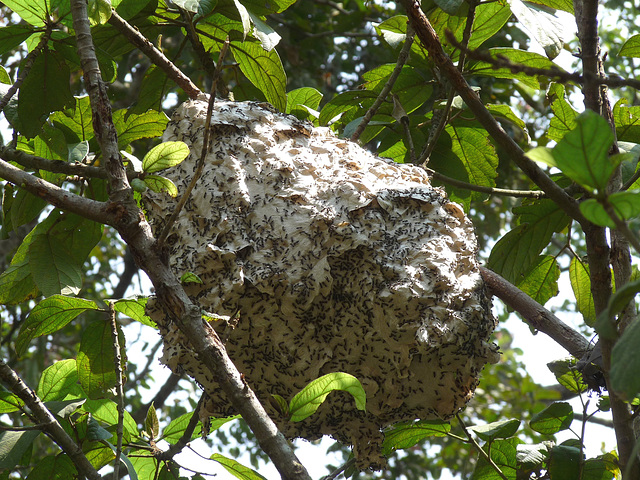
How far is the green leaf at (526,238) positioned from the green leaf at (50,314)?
1.33 m

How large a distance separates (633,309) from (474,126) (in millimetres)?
945

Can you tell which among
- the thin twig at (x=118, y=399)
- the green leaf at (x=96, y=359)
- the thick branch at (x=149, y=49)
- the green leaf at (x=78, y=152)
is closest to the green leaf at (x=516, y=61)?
the thick branch at (x=149, y=49)

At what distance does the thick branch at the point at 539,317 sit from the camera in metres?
1.80

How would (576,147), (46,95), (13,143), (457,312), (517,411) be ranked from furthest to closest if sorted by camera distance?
1. (517,411)
2. (46,95)
3. (13,143)
4. (457,312)
5. (576,147)

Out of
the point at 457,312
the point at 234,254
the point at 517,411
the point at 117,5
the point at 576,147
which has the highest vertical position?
the point at 117,5

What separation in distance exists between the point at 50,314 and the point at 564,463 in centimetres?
161

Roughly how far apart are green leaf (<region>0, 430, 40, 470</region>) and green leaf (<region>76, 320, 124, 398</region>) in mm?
280

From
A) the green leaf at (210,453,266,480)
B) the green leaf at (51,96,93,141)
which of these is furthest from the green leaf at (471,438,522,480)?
the green leaf at (51,96,93,141)

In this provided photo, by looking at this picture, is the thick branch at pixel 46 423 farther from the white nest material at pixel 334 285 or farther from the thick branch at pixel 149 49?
the thick branch at pixel 149 49

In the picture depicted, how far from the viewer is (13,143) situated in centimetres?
194

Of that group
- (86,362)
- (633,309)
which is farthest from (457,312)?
(86,362)

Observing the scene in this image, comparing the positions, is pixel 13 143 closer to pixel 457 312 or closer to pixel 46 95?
pixel 46 95

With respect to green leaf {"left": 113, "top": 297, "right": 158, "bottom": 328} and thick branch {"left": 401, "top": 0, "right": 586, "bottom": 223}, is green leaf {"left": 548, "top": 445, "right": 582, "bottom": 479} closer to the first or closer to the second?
thick branch {"left": 401, "top": 0, "right": 586, "bottom": 223}

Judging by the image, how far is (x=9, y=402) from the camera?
6.53 feet
